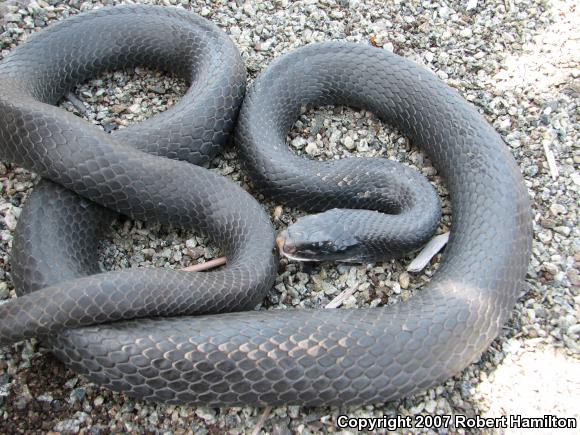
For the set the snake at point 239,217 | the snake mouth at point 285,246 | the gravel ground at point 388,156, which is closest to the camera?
the snake at point 239,217

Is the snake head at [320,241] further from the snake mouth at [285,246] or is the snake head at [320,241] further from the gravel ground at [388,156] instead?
the gravel ground at [388,156]

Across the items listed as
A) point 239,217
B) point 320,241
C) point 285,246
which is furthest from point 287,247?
point 239,217

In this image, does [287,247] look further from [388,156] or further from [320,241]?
[388,156]

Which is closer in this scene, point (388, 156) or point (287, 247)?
point (287, 247)

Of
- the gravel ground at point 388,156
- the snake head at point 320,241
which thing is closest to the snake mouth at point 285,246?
the snake head at point 320,241

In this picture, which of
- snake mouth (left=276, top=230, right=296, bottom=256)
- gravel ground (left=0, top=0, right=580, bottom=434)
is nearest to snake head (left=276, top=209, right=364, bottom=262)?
Answer: snake mouth (left=276, top=230, right=296, bottom=256)
